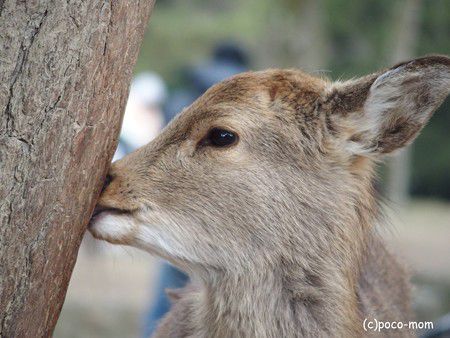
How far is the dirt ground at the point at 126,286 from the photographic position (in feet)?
34.9

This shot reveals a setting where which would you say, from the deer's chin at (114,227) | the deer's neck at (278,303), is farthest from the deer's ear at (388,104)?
the deer's chin at (114,227)

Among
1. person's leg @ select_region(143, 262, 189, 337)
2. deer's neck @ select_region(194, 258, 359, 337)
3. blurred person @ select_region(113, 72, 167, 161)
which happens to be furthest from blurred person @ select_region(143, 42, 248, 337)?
deer's neck @ select_region(194, 258, 359, 337)

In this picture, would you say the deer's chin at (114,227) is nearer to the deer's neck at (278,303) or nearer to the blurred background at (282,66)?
the blurred background at (282,66)

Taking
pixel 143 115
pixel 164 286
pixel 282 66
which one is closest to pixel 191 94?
pixel 143 115

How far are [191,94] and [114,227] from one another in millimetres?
5465

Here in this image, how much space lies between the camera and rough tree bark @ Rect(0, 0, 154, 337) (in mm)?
3326

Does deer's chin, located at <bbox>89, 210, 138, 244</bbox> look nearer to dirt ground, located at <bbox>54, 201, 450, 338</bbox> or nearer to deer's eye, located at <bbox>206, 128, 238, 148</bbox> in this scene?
deer's eye, located at <bbox>206, 128, 238, 148</bbox>

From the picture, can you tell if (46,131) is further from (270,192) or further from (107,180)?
(270,192)

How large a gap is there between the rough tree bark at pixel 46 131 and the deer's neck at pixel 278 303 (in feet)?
2.69

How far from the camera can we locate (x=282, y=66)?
26266mm

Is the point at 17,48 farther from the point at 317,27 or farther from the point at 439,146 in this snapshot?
the point at 439,146

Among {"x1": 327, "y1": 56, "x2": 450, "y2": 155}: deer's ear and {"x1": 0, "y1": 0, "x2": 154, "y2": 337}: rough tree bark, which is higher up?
{"x1": 327, "y1": 56, "x2": 450, "y2": 155}: deer's ear

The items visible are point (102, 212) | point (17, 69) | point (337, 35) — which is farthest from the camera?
point (337, 35)

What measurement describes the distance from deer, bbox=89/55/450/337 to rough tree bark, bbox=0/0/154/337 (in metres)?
0.36
